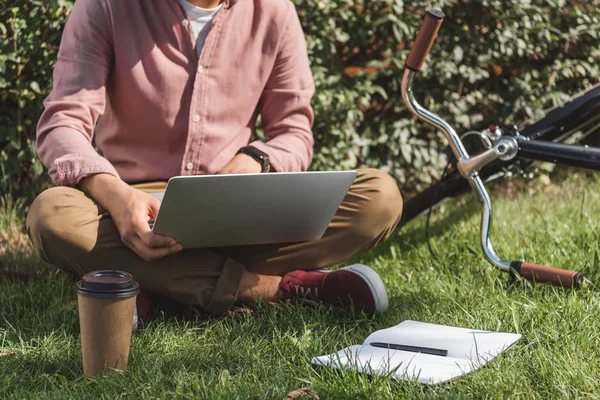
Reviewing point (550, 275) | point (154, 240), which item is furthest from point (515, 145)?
point (154, 240)

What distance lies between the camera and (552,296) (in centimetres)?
211

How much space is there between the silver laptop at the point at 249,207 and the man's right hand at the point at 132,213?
0.04 metres

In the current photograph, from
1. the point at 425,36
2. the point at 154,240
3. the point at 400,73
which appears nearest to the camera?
the point at 154,240

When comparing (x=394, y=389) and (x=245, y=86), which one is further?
(x=245, y=86)

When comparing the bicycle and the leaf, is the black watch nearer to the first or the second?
the bicycle

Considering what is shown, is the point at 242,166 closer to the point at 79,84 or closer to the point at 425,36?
the point at 79,84

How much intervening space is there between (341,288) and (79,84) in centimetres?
92

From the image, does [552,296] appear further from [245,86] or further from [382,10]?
[382,10]

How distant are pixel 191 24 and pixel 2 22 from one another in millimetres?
988

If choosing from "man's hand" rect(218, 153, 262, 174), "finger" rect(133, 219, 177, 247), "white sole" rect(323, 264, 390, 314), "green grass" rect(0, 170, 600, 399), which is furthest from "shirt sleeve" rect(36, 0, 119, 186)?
"white sole" rect(323, 264, 390, 314)

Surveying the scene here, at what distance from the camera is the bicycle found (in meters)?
2.18

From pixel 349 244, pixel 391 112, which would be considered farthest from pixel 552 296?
pixel 391 112

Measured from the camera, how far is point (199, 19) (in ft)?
7.65

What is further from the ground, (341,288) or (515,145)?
(515,145)
